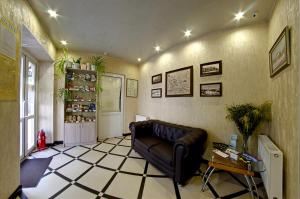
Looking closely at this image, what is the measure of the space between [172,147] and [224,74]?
181 cm

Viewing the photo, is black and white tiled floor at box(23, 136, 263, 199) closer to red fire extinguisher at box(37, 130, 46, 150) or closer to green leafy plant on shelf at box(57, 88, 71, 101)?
red fire extinguisher at box(37, 130, 46, 150)

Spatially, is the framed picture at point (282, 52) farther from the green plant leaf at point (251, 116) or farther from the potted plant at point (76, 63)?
the potted plant at point (76, 63)

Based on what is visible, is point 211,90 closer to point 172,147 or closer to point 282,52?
point 282,52

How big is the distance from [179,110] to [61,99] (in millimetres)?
3322

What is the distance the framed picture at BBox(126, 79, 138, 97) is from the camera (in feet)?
15.4

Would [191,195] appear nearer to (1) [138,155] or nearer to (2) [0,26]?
(1) [138,155]

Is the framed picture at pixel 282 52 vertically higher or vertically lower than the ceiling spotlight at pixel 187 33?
lower

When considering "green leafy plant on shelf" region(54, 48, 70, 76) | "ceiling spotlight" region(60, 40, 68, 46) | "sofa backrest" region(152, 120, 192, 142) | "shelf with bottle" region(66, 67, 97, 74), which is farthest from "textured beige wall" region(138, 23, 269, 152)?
"green leafy plant on shelf" region(54, 48, 70, 76)

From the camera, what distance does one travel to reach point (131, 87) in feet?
15.8

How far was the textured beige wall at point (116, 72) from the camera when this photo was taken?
3.62 meters

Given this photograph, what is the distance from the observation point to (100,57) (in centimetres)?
393

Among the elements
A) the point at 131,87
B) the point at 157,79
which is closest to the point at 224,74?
the point at 157,79

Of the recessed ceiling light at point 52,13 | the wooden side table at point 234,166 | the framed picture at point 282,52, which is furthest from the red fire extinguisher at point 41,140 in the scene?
the framed picture at point 282,52

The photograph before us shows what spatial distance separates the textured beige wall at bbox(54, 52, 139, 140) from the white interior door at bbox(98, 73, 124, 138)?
17cm
